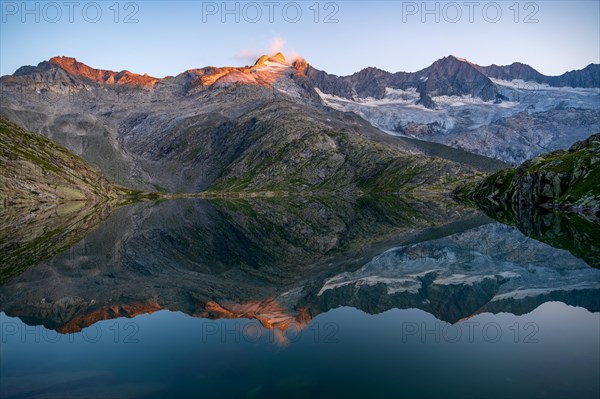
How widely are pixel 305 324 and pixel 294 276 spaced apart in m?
22.9

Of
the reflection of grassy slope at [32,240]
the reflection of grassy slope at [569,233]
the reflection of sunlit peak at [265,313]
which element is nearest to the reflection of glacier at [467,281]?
the reflection of grassy slope at [569,233]

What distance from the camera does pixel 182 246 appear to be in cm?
8438

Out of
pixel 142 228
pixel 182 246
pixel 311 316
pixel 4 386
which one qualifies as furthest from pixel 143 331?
pixel 142 228

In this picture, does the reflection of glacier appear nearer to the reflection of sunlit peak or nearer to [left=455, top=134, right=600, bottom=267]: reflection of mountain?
the reflection of sunlit peak

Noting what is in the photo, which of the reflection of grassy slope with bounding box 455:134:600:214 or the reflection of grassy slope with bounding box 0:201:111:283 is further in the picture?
the reflection of grassy slope with bounding box 455:134:600:214

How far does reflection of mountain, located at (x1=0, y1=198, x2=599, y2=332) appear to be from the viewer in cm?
4038

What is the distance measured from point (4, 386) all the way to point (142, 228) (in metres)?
92.8

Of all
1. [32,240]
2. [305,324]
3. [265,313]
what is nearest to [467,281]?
[305,324]

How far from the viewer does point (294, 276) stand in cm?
5734

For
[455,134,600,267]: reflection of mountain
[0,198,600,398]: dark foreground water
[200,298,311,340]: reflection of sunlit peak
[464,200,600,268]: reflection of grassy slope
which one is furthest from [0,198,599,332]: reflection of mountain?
[455,134,600,267]: reflection of mountain

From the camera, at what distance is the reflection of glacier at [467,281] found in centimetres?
3988

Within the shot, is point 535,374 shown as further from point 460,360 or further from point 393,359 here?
point 393,359

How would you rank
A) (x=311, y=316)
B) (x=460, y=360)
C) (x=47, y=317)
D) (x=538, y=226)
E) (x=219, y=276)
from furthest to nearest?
1. (x=538, y=226)
2. (x=219, y=276)
3. (x=47, y=317)
4. (x=311, y=316)
5. (x=460, y=360)

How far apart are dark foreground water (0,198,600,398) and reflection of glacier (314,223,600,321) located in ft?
0.76
